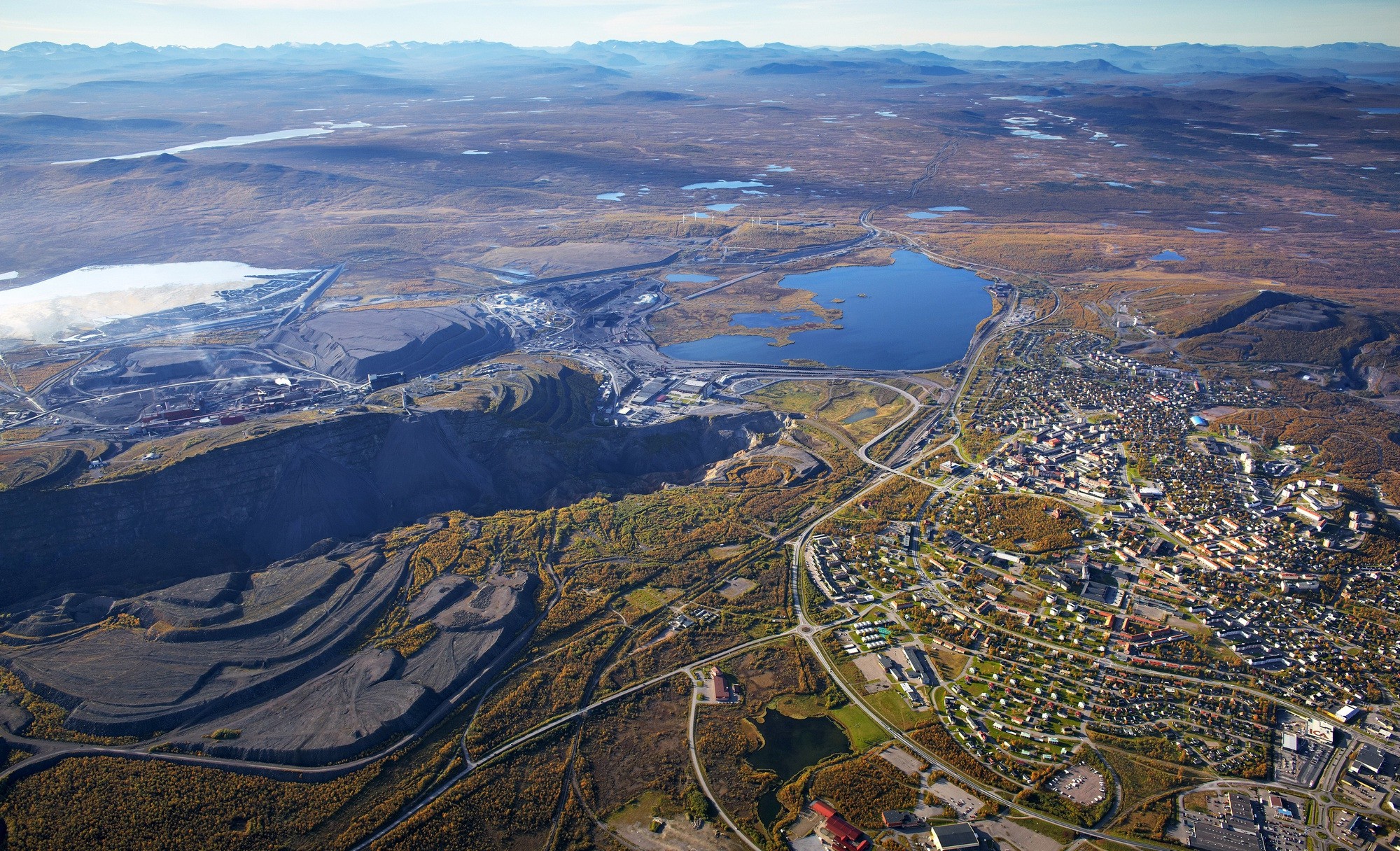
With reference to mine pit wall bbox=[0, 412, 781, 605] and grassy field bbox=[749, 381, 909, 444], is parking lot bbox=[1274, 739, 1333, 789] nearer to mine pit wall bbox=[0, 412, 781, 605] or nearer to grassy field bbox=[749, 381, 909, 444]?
grassy field bbox=[749, 381, 909, 444]

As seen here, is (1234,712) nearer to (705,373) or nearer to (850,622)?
(850,622)

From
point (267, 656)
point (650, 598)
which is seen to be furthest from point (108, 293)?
point (650, 598)

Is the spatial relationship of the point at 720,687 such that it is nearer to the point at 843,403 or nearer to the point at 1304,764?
the point at 1304,764

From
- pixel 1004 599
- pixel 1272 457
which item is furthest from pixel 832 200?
pixel 1004 599

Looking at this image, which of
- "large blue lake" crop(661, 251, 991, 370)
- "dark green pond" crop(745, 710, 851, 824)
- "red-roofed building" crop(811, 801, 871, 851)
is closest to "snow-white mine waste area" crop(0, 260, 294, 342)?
"large blue lake" crop(661, 251, 991, 370)

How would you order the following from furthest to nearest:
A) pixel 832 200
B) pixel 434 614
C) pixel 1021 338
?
pixel 832 200 → pixel 1021 338 → pixel 434 614

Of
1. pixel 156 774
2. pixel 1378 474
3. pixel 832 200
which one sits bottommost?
pixel 156 774

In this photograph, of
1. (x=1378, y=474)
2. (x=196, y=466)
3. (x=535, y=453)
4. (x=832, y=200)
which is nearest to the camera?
(x=196, y=466)
